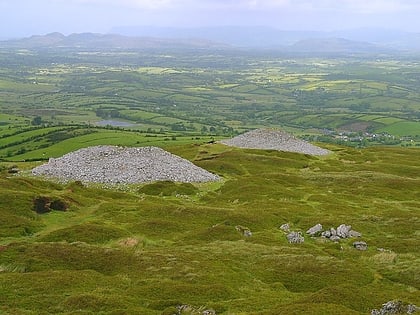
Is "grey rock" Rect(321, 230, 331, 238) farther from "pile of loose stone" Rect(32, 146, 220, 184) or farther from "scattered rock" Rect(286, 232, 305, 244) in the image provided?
"pile of loose stone" Rect(32, 146, 220, 184)

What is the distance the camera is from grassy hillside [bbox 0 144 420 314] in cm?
4234

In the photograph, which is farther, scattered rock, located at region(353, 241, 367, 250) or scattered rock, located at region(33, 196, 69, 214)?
scattered rock, located at region(33, 196, 69, 214)

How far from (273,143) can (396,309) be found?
13930 centimetres

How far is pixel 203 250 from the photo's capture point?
5897cm

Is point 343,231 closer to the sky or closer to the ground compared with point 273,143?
closer to the sky

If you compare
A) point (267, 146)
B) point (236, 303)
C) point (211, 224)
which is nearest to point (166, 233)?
point (211, 224)

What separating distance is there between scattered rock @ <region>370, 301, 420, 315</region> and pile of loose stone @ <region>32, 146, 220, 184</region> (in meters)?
70.1

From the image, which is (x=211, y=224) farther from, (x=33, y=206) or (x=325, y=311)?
(x=325, y=311)

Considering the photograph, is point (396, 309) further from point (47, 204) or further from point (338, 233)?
point (47, 204)

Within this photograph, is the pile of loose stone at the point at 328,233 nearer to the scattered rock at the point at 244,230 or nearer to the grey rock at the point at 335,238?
the grey rock at the point at 335,238

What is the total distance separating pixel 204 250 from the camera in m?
59.0

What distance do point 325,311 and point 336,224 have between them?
35043 mm

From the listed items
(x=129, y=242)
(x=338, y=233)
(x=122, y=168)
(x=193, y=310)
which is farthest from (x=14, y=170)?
(x=193, y=310)

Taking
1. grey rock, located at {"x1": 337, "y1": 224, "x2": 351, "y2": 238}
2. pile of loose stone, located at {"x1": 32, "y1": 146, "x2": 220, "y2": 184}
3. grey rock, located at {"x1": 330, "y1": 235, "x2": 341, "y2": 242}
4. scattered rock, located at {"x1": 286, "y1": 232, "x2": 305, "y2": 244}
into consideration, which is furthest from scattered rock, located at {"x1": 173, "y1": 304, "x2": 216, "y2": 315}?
pile of loose stone, located at {"x1": 32, "y1": 146, "x2": 220, "y2": 184}
